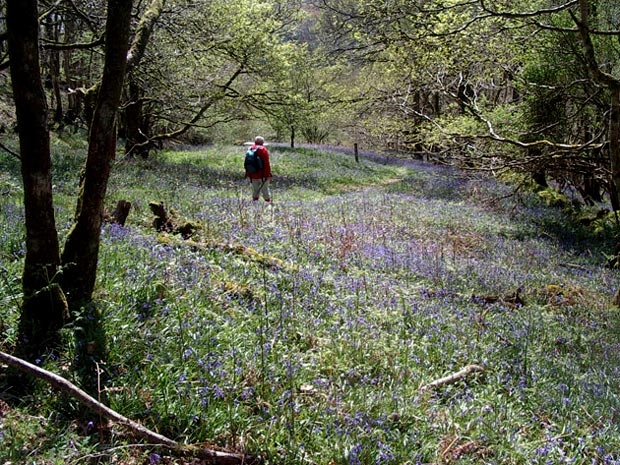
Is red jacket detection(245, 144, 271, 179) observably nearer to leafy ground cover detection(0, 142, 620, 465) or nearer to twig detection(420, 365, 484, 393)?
leafy ground cover detection(0, 142, 620, 465)

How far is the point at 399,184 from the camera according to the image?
25516 mm

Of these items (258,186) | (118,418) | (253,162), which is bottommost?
(118,418)

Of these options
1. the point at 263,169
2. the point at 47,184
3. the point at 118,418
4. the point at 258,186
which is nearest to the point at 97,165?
the point at 47,184

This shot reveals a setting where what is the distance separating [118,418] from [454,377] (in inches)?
120

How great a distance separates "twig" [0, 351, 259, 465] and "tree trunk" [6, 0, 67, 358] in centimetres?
60

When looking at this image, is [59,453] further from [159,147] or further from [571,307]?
[159,147]

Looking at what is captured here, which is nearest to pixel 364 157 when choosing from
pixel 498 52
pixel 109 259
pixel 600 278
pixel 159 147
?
pixel 159 147

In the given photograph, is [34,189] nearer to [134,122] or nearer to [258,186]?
[258,186]

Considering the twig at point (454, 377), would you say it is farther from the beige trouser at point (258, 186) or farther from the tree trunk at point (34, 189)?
the beige trouser at point (258, 186)

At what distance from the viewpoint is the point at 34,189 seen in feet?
11.4

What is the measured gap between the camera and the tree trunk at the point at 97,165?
12.0ft

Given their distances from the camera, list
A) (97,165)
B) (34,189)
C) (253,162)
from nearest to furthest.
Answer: (34,189)
(97,165)
(253,162)

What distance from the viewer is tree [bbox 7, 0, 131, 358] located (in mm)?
3322

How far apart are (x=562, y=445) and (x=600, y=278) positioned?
24.1 feet
